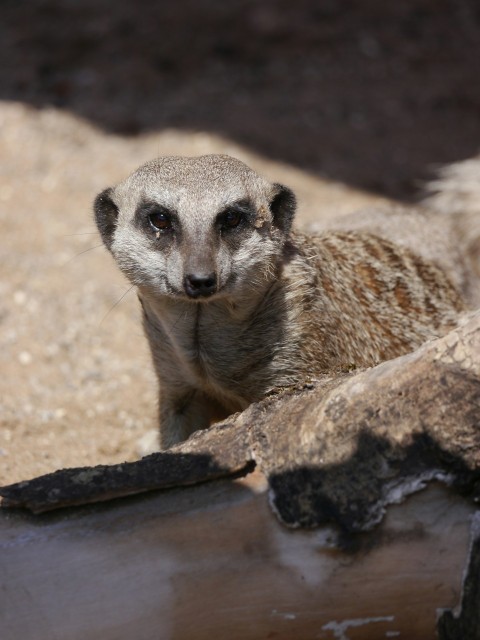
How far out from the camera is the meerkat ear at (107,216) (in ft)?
10.1

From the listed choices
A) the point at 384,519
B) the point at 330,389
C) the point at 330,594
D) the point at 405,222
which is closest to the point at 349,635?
the point at 330,594

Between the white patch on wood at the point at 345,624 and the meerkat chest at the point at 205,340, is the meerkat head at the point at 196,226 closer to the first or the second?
the meerkat chest at the point at 205,340

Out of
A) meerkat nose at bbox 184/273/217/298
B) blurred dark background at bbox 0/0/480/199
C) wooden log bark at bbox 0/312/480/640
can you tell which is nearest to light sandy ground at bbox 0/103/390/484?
blurred dark background at bbox 0/0/480/199

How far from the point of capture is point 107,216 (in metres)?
3.09

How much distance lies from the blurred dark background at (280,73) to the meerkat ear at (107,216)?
3.05 meters

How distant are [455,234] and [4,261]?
8.08 ft

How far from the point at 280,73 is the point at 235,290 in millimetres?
4460

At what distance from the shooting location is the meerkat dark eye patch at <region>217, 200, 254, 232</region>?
2840 millimetres

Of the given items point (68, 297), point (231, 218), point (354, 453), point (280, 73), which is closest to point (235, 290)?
point (231, 218)

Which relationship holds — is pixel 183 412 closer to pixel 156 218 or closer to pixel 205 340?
pixel 205 340

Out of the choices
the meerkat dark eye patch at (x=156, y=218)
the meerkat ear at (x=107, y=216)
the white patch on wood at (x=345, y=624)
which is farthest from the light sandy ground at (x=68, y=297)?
the white patch on wood at (x=345, y=624)

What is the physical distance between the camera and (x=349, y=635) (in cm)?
211

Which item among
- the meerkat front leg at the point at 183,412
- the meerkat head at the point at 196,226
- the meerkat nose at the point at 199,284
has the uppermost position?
the meerkat head at the point at 196,226

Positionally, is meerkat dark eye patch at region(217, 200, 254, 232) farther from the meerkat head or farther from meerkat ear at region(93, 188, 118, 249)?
meerkat ear at region(93, 188, 118, 249)
